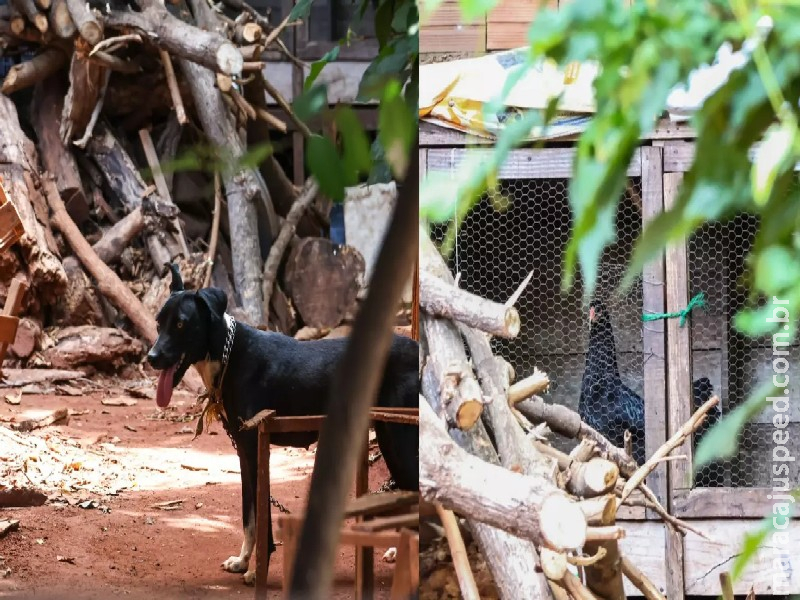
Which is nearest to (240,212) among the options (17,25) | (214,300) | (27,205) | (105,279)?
(214,300)

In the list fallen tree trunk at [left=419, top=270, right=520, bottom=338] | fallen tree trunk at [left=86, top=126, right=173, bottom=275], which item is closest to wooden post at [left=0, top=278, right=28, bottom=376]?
fallen tree trunk at [left=86, top=126, right=173, bottom=275]

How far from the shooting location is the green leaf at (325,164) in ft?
1.81

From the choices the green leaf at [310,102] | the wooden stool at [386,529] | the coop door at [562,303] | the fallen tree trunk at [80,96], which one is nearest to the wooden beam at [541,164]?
the coop door at [562,303]

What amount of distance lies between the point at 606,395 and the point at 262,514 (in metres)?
0.69

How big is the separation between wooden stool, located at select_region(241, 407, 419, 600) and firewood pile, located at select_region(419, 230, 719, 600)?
0.07m

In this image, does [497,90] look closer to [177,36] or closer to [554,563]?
[177,36]

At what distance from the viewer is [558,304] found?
70.9 inches

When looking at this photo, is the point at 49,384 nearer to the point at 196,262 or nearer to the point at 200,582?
the point at 196,262

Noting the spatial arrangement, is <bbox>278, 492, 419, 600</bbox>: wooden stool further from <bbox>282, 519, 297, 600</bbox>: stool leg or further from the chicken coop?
the chicken coop

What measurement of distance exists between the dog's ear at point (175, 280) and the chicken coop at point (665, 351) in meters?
0.48

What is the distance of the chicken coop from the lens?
5.76ft

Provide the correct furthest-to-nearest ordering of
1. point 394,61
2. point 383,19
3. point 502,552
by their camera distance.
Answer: point 502,552 < point 394,61 < point 383,19

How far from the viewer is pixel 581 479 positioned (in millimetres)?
1657

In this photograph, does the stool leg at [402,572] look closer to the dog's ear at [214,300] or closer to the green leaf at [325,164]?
the dog's ear at [214,300]
